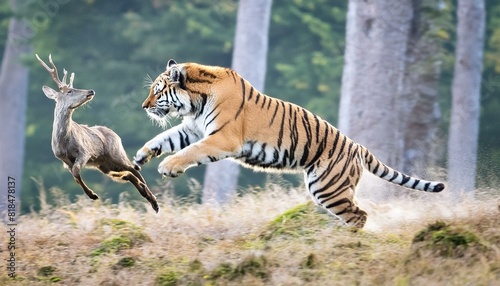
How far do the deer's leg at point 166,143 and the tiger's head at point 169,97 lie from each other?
0.55 ft

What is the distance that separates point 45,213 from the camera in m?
10.5

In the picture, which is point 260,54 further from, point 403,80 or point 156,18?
point 156,18

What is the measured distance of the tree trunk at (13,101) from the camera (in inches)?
924

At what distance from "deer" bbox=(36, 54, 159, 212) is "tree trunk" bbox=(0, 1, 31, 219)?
48.8 feet

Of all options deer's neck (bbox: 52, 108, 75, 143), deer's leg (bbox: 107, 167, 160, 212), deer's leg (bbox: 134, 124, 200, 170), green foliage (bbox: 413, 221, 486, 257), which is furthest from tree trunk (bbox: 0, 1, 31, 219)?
green foliage (bbox: 413, 221, 486, 257)

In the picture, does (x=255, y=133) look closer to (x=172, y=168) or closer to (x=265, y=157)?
(x=265, y=157)

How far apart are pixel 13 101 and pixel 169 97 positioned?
53.2 feet

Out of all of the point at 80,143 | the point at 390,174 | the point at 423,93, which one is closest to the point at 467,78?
the point at 423,93

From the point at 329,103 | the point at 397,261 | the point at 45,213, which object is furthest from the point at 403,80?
the point at 329,103

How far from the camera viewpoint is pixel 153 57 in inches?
1025

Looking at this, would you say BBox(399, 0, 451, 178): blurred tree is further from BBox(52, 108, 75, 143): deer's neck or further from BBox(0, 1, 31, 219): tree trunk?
BBox(0, 1, 31, 219): tree trunk

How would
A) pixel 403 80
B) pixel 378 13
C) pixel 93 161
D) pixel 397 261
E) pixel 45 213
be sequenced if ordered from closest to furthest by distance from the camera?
1. pixel 397 261
2. pixel 93 161
3. pixel 45 213
4. pixel 378 13
5. pixel 403 80

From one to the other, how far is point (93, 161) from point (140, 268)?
50.8 inches

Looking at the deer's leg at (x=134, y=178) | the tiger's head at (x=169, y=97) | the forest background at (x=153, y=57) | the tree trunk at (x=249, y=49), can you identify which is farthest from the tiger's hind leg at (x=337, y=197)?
the forest background at (x=153, y=57)
